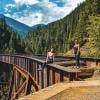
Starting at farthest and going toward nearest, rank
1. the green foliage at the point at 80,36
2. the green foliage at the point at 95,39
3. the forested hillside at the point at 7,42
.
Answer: the forested hillside at the point at 7,42 < the green foliage at the point at 80,36 < the green foliage at the point at 95,39

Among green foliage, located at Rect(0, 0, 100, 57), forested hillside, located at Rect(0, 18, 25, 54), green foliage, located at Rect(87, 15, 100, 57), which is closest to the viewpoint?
green foliage, located at Rect(87, 15, 100, 57)

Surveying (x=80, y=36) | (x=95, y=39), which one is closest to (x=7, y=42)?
(x=80, y=36)

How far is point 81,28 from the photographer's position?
84.8 metres

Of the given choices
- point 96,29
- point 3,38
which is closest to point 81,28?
point 96,29

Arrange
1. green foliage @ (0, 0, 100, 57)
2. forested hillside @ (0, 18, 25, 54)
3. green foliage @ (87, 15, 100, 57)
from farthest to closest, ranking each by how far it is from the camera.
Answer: forested hillside @ (0, 18, 25, 54)
green foliage @ (0, 0, 100, 57)
green foliage @ (87, 15, 100, 57)

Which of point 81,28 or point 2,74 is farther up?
point 81,28

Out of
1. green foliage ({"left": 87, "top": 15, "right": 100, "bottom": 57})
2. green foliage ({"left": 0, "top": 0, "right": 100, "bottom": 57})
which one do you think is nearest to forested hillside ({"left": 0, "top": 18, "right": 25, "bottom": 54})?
green foliage ({"left": 0, "top": 0, "right": 100, "bottom": 57})

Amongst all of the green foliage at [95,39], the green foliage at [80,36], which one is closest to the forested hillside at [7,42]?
the green foliage at [80,36]

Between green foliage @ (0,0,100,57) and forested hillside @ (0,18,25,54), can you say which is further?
forested hillside @ (0,18,25,54)

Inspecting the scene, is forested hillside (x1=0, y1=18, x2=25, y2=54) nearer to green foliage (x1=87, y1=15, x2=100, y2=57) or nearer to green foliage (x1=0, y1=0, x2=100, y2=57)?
green foliage (x1=0, y1=0, x2=100, y2=57)

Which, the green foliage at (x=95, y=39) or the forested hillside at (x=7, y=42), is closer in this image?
the green foliage at (x=95, y=39)

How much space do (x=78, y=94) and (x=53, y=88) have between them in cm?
160

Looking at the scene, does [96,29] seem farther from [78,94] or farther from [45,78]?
[78,94]

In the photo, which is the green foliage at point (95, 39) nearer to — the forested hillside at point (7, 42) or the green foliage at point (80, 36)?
the green foliage at point (80, 36)
